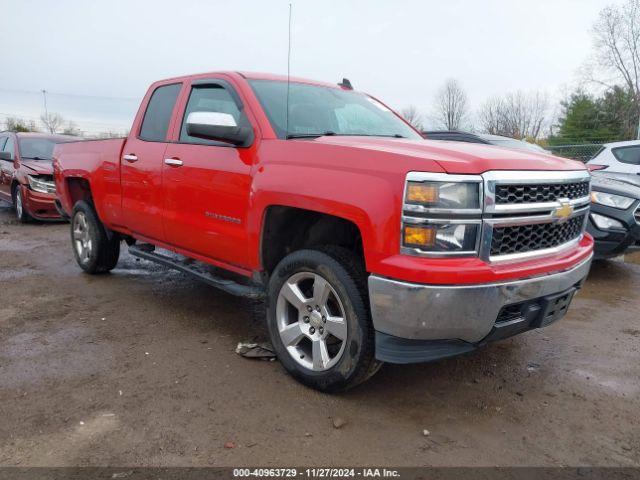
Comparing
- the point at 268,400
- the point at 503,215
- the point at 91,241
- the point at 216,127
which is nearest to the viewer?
the point at 503,215

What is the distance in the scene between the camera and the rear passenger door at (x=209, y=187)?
3.37 metres

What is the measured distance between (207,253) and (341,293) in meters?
1.40

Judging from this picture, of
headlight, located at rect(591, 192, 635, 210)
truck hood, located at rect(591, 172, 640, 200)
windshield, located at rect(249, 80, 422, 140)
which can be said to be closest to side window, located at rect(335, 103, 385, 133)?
windshield, located at rect(249, 80, 422, 140)

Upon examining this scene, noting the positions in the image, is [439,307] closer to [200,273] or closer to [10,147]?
[200,273]

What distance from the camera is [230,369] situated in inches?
131

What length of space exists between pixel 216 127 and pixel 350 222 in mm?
1037

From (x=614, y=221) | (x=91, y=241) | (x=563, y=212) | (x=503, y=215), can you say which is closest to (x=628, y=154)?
(x=614, y=221)

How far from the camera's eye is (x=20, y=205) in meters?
9.63

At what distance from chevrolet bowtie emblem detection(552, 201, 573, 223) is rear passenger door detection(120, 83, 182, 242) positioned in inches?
114

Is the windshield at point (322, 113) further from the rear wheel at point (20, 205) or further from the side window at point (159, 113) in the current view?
the rear wheel at point (20, 205)

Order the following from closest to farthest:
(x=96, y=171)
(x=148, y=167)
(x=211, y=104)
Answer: (x=211, y=104) → (x=148, y=167) → (x=96, y=171)

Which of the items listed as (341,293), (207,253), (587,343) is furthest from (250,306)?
(587,343)

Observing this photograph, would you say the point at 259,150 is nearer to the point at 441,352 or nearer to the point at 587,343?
the point at 441,352

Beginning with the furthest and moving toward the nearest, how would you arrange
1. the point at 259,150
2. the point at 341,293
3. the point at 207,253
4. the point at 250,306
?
1. the point at 250,306
2. the point at 207,253
3. the point at 259,150
4. the point at 341,293
